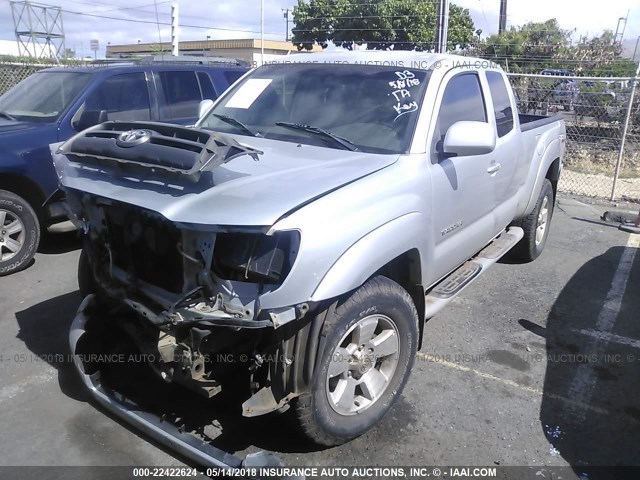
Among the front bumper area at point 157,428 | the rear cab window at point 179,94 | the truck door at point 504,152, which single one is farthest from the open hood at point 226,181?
the rear cab window at point 179,94

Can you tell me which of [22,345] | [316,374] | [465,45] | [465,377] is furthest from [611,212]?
[465,45]

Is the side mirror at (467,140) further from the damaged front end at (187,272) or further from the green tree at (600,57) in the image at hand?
the green tree at (600,57)

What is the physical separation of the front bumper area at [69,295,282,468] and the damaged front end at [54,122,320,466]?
23 centimetres

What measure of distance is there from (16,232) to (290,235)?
407 centimetres

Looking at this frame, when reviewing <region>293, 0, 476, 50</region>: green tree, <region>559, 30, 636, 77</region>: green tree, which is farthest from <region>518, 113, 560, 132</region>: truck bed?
<region>293, 0, 476, 50</region>: green tree

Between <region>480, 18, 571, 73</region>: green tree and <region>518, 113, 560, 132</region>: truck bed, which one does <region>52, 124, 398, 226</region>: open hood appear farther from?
<region>480, 18, 571, 73</region>: green tree

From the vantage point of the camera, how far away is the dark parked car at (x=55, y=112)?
17.5 ft

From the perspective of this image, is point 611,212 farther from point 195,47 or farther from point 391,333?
point 195,47

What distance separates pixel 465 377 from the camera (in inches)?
149

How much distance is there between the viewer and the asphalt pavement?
119 inches

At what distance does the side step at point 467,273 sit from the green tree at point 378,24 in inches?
884

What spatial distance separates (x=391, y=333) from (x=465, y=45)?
2765cm

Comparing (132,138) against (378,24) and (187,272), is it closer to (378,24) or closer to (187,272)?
(187,272)

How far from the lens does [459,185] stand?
12.1 feet
